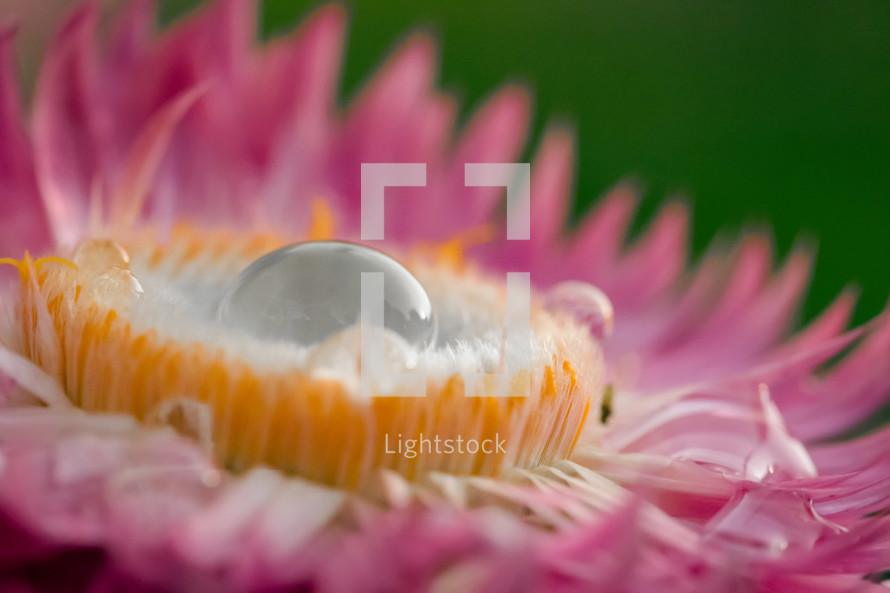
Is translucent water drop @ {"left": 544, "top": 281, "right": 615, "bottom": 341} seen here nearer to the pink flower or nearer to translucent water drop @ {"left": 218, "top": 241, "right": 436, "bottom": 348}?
the pink flower

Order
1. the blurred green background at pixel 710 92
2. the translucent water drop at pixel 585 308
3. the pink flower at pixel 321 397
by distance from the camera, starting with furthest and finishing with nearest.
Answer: the blurred green background at pixel 710 92, the translucent water drop at pixel 585 308, the pink flower at pixel 321 397

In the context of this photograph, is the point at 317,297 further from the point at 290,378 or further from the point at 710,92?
the point at 710,92

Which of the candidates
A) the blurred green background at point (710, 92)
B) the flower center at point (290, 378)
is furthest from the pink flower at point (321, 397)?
the blurred green background at point (710, 92)

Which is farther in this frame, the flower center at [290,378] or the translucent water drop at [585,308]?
the translucent water drop at [585,308]

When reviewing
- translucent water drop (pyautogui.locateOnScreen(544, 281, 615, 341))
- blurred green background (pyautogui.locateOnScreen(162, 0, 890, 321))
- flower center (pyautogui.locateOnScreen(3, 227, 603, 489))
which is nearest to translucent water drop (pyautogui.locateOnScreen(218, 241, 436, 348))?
flower center (pyautogui.locateOnScreen(3, 227, 603, 489))

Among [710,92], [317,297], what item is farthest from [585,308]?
[710,92]

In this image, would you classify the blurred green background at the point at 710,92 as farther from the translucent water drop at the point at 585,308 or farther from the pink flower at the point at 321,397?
the translucent water drop at the point at 585,308
